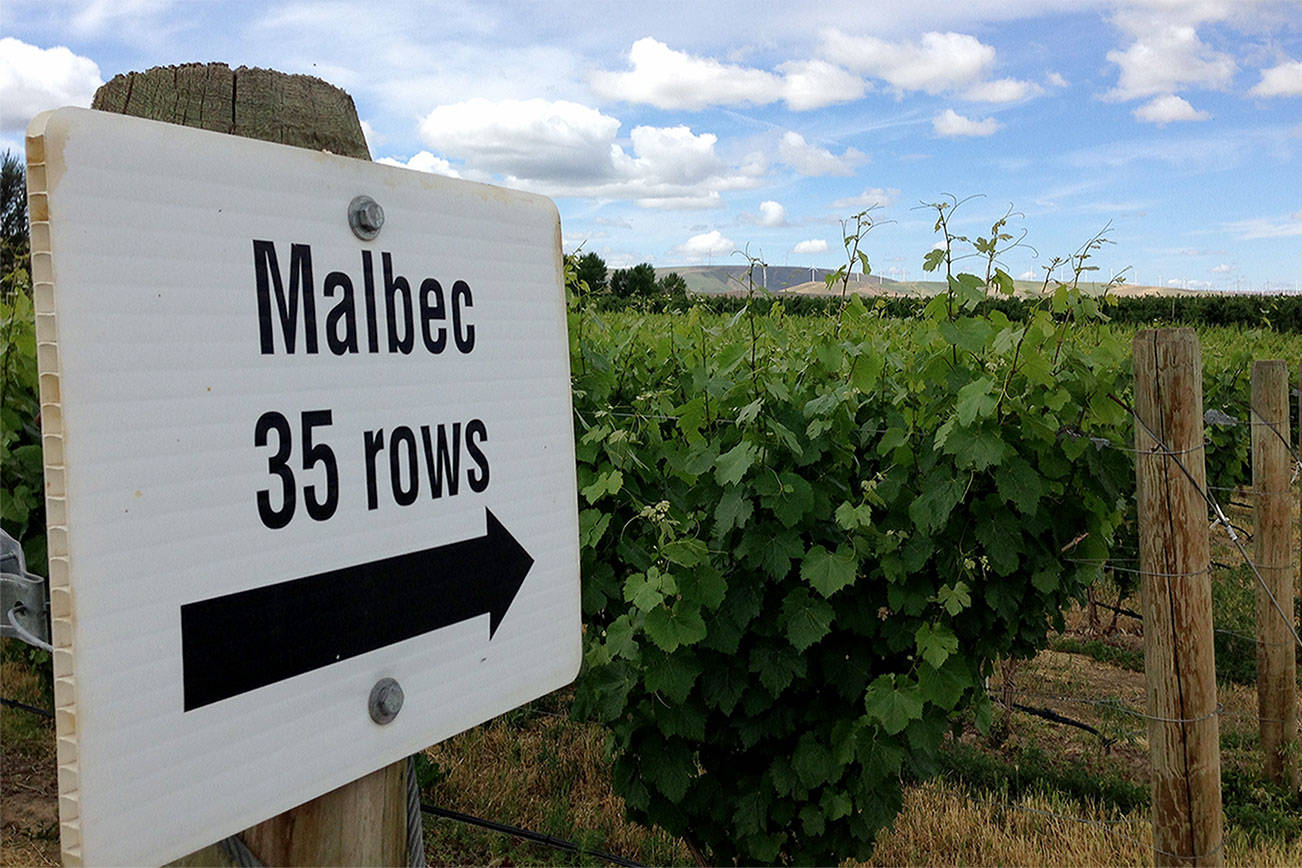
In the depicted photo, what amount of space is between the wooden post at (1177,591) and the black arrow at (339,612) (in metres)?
2.10

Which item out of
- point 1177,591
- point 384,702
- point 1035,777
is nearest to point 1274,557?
point 1035,777

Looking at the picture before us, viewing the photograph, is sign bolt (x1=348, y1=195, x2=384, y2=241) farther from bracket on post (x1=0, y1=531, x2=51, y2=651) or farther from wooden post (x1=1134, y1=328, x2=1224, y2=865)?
wooden post (x1=1134, y1=328, x2=1224, y2=865)

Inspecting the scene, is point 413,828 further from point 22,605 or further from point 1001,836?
point 1001,836

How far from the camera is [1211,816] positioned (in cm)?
267

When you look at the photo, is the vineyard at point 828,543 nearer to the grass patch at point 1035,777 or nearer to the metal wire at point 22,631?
the grass patch at point 1035,777

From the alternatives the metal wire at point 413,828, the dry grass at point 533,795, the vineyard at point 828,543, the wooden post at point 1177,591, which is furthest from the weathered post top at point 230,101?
the dry grass at point 533,795

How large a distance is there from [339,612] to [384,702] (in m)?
0.12

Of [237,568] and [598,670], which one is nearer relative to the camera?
[237,568]

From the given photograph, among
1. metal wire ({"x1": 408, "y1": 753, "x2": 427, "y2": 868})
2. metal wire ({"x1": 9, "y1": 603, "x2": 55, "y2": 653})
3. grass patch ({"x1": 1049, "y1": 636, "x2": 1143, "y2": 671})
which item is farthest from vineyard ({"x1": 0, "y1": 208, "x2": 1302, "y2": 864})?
grass patch ({"x1": 1049, "y1": 636, "x2": 1143, "y2": 671})

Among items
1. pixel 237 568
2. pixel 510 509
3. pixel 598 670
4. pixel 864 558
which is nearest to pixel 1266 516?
pixel 864 558

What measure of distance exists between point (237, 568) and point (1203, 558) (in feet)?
8.61

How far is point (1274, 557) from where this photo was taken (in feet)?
15.1

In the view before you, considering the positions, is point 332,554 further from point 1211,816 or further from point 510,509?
point 1211,816

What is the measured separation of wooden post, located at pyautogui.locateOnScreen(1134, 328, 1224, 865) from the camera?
261cm
